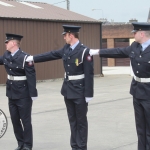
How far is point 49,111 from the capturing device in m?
13.0

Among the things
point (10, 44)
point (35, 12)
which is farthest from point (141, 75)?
point (35, 12)

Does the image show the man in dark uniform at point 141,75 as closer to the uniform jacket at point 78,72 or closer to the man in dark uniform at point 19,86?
the uniform jacket at point 78,72

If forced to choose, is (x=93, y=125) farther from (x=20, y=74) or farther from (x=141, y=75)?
(x=141, y=75)

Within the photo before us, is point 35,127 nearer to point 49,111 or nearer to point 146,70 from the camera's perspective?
point 49,111

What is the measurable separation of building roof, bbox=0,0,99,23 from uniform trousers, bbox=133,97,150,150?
1584 cm

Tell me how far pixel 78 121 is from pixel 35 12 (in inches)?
703

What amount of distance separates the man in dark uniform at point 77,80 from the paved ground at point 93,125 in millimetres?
894

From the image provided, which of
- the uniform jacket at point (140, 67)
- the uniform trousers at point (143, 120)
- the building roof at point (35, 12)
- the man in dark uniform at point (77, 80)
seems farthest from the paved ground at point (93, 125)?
the building roof at point (35, 12)

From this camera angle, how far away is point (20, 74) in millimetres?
7688

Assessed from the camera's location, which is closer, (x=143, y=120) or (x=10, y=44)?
(x=143, y=120)

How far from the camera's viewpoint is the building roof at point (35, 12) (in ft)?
75.4

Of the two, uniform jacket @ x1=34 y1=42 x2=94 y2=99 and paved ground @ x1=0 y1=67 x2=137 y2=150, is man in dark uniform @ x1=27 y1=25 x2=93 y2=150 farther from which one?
paved ground @ x1=0 y1=67 x2=137 y2=150

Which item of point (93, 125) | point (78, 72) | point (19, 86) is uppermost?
point (78, 72)

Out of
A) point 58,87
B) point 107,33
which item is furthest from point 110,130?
point 107,33
